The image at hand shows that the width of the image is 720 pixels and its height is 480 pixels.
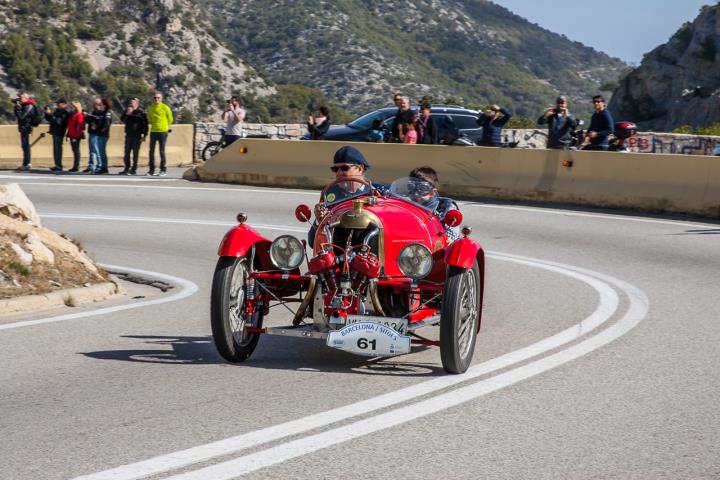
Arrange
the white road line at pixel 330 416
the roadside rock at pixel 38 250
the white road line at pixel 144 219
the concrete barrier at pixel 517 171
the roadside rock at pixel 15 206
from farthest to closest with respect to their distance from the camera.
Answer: the concrete barrier at pixel 517 171 → the white road line at pixel 144 219 → the roadside rock at pixel 15 206 → the roadside rock at pixel 38 250 → the white road line at pixel 330 416

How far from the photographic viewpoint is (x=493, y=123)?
22828 mm

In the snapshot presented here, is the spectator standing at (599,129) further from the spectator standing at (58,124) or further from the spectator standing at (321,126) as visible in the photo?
the spectator standing at (58,124)

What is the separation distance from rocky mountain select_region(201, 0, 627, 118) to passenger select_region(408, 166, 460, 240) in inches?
3725

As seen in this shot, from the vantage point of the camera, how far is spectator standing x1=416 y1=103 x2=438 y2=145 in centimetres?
2294

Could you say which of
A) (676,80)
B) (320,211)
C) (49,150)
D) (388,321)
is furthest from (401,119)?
(676,80)

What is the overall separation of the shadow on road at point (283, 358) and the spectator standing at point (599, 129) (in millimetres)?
13207

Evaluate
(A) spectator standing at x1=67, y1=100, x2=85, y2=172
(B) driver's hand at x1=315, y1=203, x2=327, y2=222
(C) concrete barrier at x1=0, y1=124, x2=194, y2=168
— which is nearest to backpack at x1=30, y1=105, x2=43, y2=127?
(A) spectator standing at x1=67, y1=100, x2=85, y2=172

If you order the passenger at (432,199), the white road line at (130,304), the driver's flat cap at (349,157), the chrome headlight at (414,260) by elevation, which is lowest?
the white road line at (130,304)

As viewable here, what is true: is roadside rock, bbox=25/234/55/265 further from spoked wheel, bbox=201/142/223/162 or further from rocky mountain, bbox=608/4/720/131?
rocky mountain, bbox=608/4/720/131

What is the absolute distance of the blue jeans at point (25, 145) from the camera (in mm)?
27734

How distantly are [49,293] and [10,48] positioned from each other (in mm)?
78481

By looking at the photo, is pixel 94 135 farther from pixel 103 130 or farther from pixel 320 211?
pixel 320 211

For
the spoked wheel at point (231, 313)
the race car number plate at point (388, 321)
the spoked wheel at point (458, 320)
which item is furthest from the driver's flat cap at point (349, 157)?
the race car number plate at point (388, 321)

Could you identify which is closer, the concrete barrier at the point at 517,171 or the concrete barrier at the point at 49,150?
the concrete barrier at the point at 517,171
